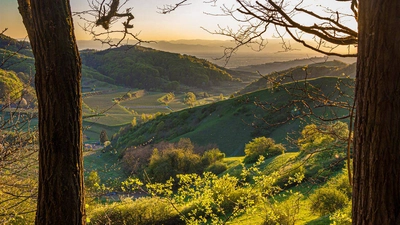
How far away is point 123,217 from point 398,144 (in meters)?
11.1

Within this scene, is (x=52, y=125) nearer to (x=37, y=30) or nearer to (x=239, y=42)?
(x=37, y=30)

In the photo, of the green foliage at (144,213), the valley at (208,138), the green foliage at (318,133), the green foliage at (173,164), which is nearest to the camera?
the green foliage at (318,133)

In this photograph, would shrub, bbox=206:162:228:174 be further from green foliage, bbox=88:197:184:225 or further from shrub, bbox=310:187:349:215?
shrub, bbox=310:187:349:215

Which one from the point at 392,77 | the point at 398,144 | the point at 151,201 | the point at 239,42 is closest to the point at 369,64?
the point at 392,77

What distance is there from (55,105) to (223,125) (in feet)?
131

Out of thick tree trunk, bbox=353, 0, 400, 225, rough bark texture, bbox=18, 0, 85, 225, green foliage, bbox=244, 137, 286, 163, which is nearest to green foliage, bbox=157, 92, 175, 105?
green foliage, bbox=244, 137, 286, 163

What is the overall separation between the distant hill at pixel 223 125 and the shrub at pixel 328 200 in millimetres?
22536

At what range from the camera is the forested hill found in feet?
389

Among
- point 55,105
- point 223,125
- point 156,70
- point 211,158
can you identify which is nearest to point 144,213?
point 55,105

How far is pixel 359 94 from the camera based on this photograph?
6.61 feet

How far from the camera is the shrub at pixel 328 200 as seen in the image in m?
8.73

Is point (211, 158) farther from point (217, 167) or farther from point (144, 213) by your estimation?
point (144, 213)

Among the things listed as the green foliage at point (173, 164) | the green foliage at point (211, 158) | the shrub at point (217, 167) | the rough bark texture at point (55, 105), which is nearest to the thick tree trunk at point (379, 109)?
the rough bark texture at point (55, 105)

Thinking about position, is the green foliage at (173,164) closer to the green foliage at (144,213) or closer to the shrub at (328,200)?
the green foliage at (144,213)
